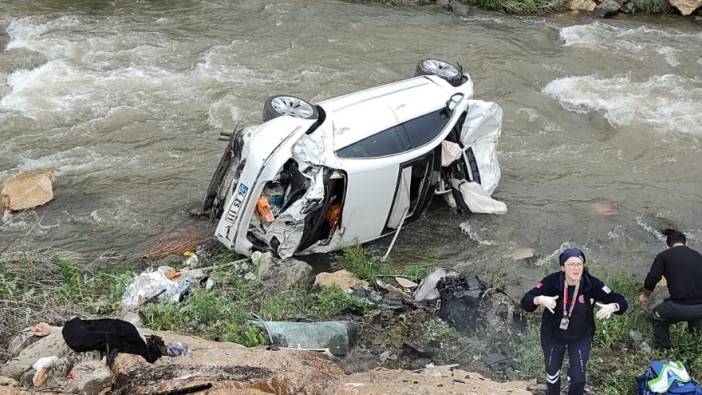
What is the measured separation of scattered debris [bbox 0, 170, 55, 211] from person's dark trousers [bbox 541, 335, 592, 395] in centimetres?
656

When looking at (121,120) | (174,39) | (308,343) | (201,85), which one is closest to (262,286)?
(308,343)

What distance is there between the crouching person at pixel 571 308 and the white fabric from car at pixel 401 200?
3.01m

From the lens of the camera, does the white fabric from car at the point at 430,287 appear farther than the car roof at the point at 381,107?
No

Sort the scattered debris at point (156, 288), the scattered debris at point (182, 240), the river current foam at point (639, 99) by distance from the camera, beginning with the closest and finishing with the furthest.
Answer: the scattered debris at point (156, 288)
the scattered debris at point (182, 240)
the river current foam at point (639, 99)

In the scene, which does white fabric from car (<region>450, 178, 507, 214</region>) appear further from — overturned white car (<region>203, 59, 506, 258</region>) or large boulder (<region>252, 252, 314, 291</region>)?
large boulder (<region>252, 252, 314, 291</region>)

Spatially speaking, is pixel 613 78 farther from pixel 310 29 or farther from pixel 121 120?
pixel 121 120

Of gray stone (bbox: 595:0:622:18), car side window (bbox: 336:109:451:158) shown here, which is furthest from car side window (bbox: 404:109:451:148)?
gray stone (bbox: 595:0:622:18)

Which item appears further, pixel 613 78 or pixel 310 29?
pixel 310 29

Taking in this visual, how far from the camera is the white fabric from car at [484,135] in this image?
8883mm

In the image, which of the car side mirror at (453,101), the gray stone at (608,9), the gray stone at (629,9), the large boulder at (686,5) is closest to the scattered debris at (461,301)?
the car side mirror at (453,101)

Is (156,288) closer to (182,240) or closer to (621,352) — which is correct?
(182,240)

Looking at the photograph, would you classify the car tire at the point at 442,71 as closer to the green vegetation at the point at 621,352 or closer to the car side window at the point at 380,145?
the car side window at the point at 380,145

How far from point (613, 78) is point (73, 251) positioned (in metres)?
9.54

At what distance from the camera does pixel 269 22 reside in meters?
14.9
